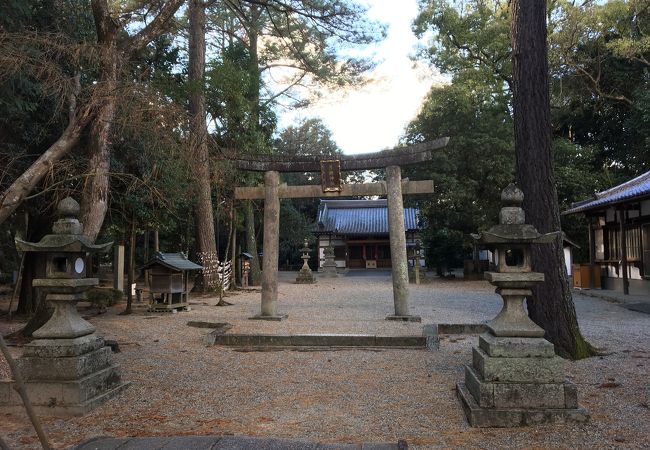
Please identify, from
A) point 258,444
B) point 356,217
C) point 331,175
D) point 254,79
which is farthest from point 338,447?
point 356,217

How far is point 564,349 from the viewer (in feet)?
21.8

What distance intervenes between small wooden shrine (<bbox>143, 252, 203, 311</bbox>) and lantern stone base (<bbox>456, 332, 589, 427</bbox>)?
9509 millimetres

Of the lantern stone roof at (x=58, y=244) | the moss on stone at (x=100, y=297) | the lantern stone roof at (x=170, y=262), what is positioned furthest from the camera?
the moss on stone at (x=100, y=297)

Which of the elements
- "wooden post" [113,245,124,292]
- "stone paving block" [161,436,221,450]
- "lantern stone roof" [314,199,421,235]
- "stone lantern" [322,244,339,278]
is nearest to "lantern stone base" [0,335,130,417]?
"stone paving block" [161,436,221,450]

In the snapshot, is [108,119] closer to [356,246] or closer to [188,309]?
[188,309]

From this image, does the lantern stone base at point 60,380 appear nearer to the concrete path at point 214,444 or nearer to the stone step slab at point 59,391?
the stone step slab at point 59,391

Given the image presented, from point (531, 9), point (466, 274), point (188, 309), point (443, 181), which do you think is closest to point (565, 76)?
point (443, 181)

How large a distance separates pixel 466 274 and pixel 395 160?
1621 cm

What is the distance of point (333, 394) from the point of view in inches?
217

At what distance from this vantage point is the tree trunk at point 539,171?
6.64m

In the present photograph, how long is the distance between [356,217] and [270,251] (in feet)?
94.7

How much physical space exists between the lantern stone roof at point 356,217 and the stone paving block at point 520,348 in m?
30.2

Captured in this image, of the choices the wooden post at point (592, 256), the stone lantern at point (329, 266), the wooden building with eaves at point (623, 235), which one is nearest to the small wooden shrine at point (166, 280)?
the wooden building with eaves at point (623, 235)

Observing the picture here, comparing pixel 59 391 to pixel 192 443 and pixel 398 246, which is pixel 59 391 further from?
pixel 398 246
